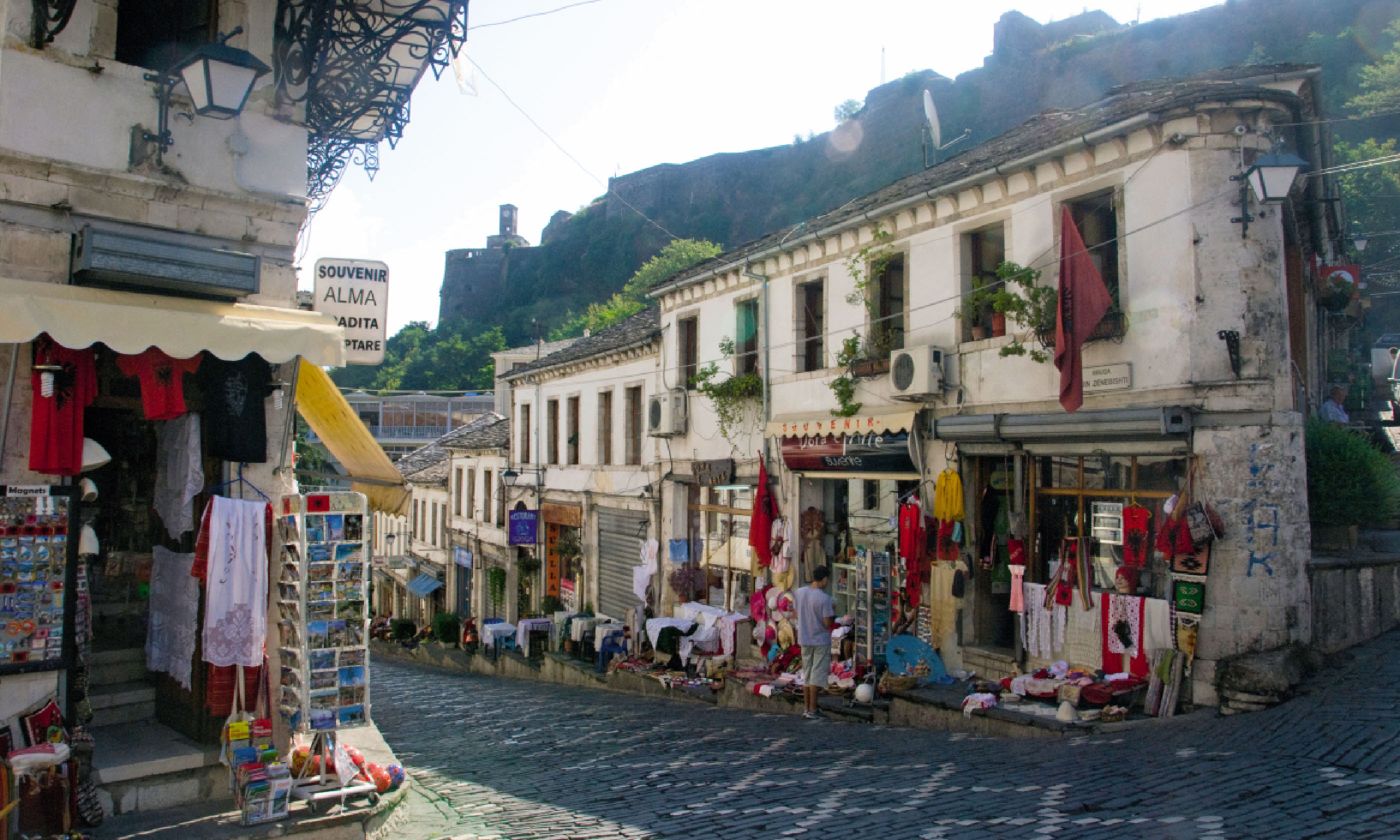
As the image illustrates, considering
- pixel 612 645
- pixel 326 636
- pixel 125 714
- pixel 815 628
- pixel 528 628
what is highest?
pixel 326 636

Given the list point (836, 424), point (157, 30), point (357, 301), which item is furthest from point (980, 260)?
point (157, 30)

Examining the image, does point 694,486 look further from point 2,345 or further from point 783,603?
point 2,345

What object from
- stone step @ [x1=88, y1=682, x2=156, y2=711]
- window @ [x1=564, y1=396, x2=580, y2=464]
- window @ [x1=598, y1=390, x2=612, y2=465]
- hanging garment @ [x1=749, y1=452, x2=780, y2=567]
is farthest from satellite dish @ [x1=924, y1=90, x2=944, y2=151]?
stone step @ [x1=88, y1=682, x2=156, y2=711]

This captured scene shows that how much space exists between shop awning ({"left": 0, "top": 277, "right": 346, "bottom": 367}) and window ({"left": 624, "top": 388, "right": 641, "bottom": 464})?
1310 centimetres

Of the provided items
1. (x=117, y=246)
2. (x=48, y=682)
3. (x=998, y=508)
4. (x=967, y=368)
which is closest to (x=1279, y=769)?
(x=998, y=508)

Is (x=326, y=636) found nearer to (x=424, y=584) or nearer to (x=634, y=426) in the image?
(x=634, y=426)

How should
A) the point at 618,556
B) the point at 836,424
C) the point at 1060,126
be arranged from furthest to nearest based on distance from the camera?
the point at 618,556, the point at 836,424, the point at 1060,126

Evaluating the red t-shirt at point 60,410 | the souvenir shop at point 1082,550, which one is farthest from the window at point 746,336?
the red t-shirt at point 60,410

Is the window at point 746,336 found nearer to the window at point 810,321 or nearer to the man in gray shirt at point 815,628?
the window at point 810,321

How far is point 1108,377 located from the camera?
375 inches

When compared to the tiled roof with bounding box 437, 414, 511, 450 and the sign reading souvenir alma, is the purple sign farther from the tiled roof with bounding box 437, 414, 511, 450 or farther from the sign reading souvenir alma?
the sign reading souvenir alma

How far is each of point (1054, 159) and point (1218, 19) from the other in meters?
56.0

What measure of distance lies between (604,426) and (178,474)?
14.5 meters

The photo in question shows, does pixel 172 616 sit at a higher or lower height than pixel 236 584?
lower
